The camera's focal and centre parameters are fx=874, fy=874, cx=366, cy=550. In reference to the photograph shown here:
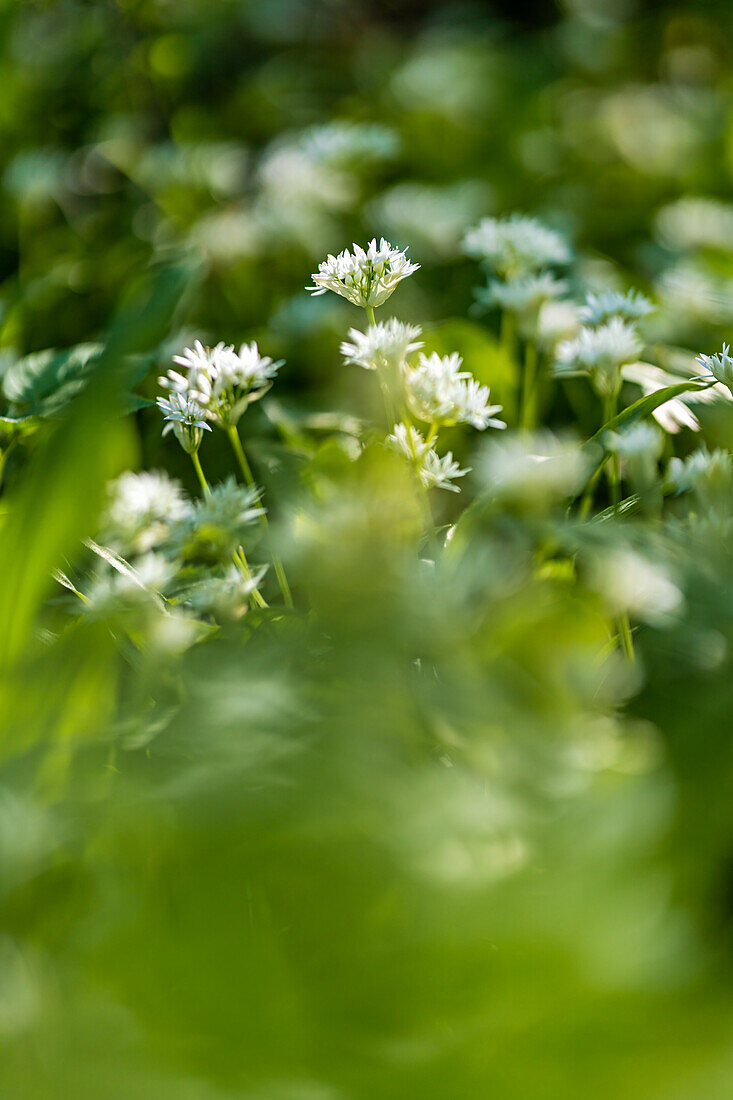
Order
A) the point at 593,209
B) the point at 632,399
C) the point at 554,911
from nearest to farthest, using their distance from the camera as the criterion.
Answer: the point at 554,911 → the point at 632,399 → the point at 593,209

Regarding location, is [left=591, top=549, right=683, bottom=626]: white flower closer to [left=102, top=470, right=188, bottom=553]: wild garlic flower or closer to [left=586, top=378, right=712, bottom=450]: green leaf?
[left=586, top=378, right=712, bottom=450]: green leaf

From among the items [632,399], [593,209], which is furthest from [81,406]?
[593,209]

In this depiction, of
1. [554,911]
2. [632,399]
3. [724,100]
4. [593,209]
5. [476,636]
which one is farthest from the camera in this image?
[724,100]

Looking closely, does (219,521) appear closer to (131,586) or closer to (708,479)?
(131,586)

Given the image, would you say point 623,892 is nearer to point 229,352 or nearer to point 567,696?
point 567,696

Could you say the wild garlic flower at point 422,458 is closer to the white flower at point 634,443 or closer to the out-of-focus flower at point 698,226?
the white flower at point 634,443

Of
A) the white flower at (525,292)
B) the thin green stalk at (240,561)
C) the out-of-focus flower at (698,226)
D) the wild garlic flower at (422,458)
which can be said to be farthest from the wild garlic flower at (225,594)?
the out-of-focus flower at (698,226)
